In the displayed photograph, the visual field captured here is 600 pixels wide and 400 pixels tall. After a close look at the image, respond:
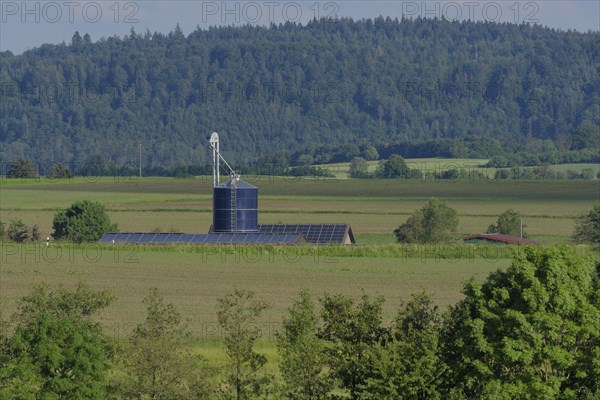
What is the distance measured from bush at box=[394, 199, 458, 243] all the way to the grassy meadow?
92.5 inches

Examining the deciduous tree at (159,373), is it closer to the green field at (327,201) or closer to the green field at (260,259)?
the green field at (260,259)

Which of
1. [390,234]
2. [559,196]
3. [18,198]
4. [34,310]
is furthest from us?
[559,196]

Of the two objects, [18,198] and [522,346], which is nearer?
[522,346]

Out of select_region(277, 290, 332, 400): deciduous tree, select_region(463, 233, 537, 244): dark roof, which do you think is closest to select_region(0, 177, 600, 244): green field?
select_region(463, 233, 537, 244): dark roof

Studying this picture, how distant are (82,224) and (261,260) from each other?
75.8ft

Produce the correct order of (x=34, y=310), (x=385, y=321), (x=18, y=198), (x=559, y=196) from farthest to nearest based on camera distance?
1. (x=559, y=196)
2. (x=18, y=198)
3. (x=385, y=321)
4. (x=34, y=310)

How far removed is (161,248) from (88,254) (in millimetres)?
4155

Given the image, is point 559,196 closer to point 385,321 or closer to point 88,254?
point 88,254

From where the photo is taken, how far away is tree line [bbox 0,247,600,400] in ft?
104

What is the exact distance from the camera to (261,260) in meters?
71.1

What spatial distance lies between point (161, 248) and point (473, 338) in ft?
151

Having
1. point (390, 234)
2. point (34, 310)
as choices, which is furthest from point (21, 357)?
point (390, 234)

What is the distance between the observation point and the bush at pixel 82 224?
297ft

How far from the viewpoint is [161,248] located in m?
76.8
